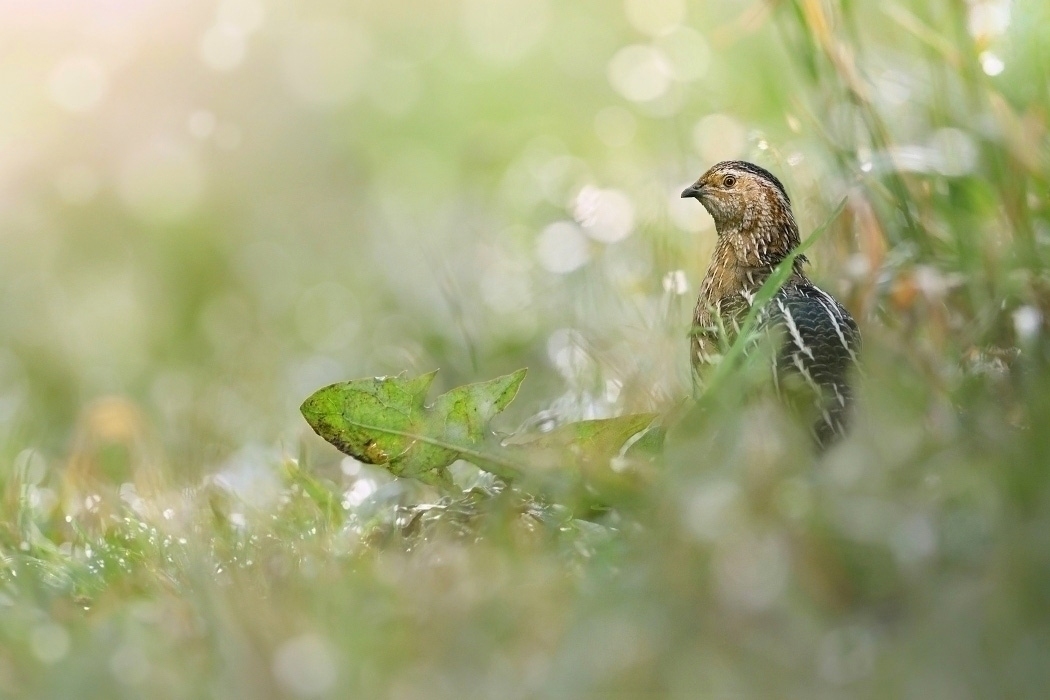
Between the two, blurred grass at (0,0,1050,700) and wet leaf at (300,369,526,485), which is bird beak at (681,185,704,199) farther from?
wet leaf at (300,369,526,485)

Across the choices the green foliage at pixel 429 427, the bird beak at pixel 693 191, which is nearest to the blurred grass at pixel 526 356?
the green foliage at pixel 429 427

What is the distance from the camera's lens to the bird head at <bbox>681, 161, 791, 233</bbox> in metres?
3.95

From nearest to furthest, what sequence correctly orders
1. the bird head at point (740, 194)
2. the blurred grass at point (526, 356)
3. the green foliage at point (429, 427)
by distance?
the blurred grass at point (526, 356)
the green foliage at point (429, 427)
the bird head at point (740, 194)

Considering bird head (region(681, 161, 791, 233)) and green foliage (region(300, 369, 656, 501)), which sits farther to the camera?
bird head (region(681, 161, 791, 233))

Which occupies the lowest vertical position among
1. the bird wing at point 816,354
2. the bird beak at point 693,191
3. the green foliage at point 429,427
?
the green foliage at point 429,427

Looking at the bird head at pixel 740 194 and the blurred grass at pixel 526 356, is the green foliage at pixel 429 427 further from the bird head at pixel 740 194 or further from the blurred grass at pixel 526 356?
the bird head at pixel 740 194

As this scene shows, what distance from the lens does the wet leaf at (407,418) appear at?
3092 mm

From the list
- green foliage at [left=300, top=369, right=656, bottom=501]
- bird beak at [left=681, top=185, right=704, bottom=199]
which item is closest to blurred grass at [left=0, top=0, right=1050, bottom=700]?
green foliage at [left=300, top=369, right=656, bottom=501]

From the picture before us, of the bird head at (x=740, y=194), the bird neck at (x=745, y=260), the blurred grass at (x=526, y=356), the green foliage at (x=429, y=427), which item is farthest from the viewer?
the bird head at (x=740, y=194)

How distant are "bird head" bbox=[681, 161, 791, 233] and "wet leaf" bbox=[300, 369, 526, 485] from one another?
125 cm

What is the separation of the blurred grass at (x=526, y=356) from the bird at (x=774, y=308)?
0.49ft

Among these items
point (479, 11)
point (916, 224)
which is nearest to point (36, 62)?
point (479, 11)

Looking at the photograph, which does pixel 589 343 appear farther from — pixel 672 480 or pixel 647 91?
pixel 647 91

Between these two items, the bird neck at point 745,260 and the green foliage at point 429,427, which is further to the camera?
the bird neck at point 745,260
